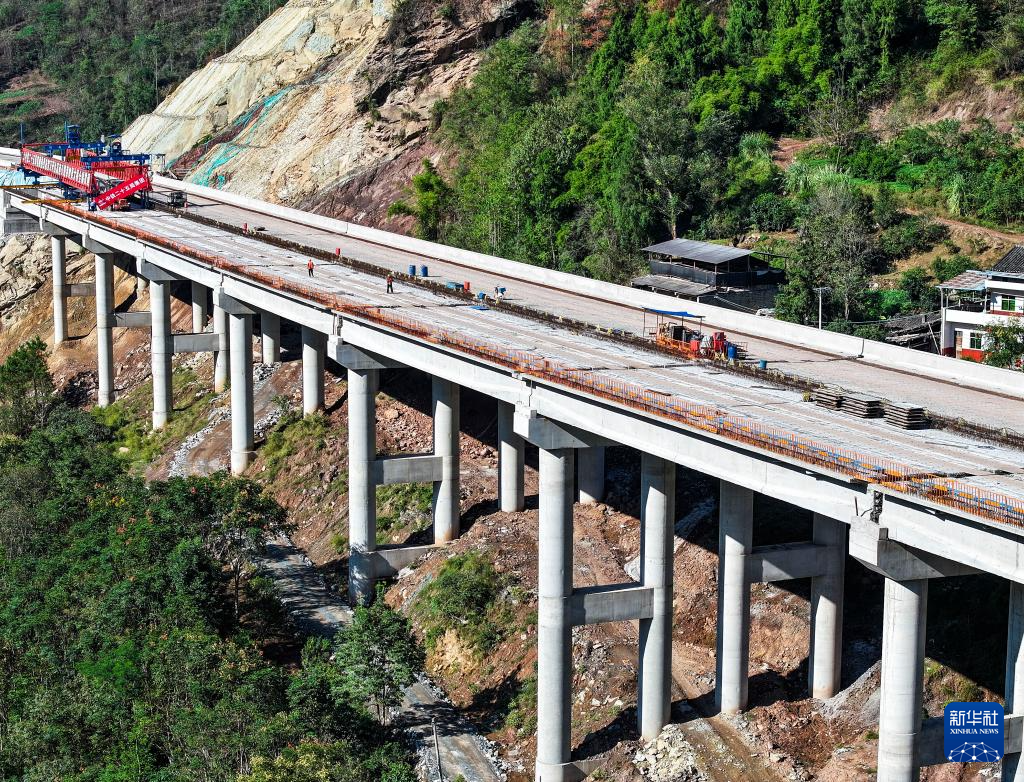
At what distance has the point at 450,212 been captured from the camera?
373 ft

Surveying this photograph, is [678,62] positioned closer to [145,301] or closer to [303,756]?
[145,301]

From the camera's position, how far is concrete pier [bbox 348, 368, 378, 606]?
61688 millimetres

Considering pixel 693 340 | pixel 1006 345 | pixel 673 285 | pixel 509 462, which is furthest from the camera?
pixel 673 285

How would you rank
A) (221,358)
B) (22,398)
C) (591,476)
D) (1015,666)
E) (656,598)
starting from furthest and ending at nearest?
1. (22,398)
2. (221,358)
3. (591,476)
4. (656,598)
5. (1015,666)

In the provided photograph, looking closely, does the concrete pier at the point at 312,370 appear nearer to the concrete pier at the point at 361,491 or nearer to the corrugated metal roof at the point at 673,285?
the concrete pier at the point at 361,491

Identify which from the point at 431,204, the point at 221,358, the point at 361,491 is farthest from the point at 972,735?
the point at 431,204

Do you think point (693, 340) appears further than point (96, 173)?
No

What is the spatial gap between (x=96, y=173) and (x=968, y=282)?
71.8m

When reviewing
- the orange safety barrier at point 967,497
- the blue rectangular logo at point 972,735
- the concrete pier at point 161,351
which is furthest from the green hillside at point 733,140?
the orange safety barrier at point 967,497

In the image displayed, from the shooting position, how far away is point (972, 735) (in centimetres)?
3631

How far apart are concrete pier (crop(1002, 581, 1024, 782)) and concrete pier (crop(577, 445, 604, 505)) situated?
27698mm

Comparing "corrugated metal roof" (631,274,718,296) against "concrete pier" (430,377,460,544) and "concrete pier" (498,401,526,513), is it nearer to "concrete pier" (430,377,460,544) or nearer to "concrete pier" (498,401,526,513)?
"concrete pier" (498,401,526,513)

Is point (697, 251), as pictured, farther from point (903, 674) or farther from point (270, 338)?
point (903, 674)

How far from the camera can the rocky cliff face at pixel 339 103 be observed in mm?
127750
